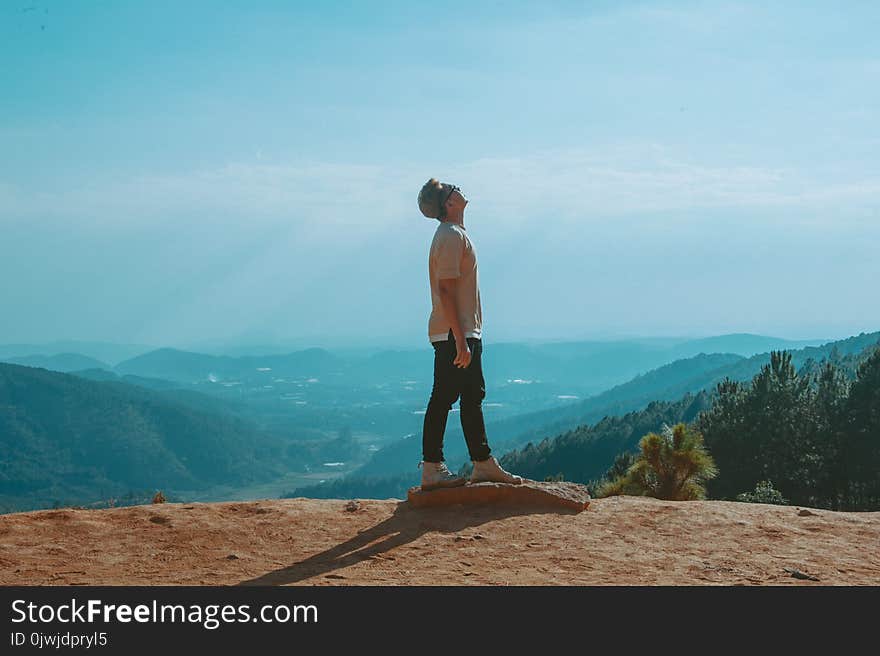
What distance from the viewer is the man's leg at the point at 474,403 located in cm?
793

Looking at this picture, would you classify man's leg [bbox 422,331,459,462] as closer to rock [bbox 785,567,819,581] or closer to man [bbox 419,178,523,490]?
man [bbox 419,178,523,490]

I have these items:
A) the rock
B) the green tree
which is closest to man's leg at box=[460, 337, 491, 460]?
the rock

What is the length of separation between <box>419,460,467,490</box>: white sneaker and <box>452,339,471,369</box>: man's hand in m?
1.20

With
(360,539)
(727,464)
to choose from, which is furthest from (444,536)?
(727,464)

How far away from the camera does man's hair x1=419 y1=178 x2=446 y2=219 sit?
8.04 meters

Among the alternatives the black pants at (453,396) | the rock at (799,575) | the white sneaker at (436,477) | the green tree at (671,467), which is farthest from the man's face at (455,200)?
the green tree at (671,467)

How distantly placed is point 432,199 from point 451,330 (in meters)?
1.30

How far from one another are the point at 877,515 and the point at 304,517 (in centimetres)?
555

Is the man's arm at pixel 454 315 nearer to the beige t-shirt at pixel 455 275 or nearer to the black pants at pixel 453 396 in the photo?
the beige t-shirt at pixel 455 275

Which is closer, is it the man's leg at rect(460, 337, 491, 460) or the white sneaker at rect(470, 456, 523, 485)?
Result: the man's leg at rect(460, 337, 491, 460)
